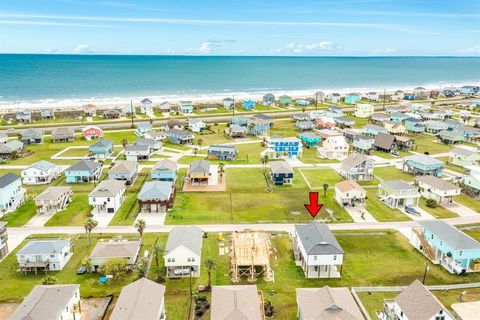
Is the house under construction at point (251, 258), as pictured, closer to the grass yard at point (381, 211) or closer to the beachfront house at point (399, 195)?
the grass yard at point (381, 211)

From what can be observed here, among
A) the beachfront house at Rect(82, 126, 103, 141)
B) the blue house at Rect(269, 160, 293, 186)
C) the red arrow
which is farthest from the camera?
the beachfront house at Rect(82, 126, 103, 141)

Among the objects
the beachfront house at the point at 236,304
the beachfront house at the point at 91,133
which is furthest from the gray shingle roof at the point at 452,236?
the beachfront house at the point at 91,133

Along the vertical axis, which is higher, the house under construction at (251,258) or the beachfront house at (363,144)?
the beachfront house at (363,144)

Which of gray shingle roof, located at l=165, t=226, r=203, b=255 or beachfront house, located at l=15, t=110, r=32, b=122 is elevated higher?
beachfront house, located at l=15, t=110, r=32, b=122

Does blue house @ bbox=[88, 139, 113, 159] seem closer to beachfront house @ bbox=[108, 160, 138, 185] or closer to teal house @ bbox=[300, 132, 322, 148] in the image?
beachfront house @ bbox=[108, 160, 138, 185]

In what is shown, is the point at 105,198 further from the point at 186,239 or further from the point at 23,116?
the point at 23,116

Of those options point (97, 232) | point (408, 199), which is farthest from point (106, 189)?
point (408, 199)

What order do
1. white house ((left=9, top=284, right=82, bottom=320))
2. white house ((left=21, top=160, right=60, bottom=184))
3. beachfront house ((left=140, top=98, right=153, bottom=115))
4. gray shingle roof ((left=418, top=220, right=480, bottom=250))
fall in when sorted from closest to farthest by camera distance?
white house ((left=9, top=284, right=82, bottom=320)), gray shingle roof ((left=418, top=220, right=480, bottom=250)), white house ((left=21, top=160, right=60, bottom=184)), beachfront house ((left=140, top=98, right=153, bottom=115))

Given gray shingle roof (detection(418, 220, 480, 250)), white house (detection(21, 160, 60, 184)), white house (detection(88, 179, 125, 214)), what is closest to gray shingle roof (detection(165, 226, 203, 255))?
white house (detection(88, 179, 125, 214))
